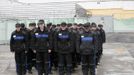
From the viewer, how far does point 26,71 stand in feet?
54.2

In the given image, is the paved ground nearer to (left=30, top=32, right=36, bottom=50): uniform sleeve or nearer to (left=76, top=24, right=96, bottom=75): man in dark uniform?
(left=30, top=32, right=36, bottom=50): uniform sleeve

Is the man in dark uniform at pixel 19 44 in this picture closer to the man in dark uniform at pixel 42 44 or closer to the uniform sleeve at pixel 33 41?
the uniform sleeve at pixel 33 41

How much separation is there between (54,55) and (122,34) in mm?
20274

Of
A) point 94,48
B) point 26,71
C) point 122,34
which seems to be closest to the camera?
point 94,48

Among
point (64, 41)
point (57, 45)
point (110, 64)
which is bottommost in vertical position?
point (110, 64)

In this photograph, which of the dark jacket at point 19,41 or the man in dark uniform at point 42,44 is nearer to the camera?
the man in dark uniform at point 42,44

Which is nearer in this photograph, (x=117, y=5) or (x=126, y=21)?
(x=126, y=21)

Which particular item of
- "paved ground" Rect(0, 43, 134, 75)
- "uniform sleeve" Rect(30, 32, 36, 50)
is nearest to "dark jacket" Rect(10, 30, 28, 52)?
"uniform sleeve" Rect(30, 32, 36, 50)

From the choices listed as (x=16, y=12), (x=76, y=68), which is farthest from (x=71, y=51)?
(x=16, y=12)

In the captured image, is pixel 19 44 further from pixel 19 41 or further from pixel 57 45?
pixel 57 45

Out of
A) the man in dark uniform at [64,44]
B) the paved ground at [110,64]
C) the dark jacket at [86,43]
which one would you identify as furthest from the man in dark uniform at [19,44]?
the dark jacket at [86,43]

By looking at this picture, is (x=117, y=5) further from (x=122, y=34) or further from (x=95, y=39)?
(x=95, y=39)

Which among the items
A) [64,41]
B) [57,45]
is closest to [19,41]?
[57,45]

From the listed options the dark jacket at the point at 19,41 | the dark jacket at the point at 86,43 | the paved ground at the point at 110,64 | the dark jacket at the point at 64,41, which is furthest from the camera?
the paved ground at the point at 110,64
